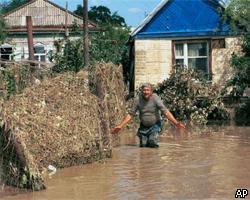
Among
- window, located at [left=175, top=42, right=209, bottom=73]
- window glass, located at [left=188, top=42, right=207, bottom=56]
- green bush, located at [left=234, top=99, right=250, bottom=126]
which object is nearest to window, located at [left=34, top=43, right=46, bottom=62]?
window, located at [left=175, top=42, right=209, bottom=73]

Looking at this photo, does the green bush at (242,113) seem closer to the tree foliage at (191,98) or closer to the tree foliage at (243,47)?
the tree foliage at (191,98)

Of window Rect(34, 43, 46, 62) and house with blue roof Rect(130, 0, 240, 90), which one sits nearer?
house with blue roof Rect(130, 0, 240, 90)

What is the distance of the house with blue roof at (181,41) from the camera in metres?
24.8

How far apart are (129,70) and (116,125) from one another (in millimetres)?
15526

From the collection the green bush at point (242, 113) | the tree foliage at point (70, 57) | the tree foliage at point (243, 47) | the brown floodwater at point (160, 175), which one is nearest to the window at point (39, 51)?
the tree foliage at point (70, 57)

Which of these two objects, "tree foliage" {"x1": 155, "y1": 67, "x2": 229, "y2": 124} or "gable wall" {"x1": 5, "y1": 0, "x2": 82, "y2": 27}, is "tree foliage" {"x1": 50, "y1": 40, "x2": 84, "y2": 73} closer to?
"tree foliage" {"x1": 155, "y1": 67, "x2": 229, "y2": 124}

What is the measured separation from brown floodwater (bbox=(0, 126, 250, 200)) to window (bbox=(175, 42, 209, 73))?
382 inches

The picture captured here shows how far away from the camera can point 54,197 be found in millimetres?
9141

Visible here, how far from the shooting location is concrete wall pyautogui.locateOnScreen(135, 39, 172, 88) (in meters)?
25.1

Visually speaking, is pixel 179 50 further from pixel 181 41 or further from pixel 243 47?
pixel 243 47

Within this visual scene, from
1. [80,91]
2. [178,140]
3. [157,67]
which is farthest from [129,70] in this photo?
[80,91]

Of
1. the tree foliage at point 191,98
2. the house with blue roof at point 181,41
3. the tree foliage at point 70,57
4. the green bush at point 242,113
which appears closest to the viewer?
the tree foliage at point 191,98

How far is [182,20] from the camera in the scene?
25.1 metres

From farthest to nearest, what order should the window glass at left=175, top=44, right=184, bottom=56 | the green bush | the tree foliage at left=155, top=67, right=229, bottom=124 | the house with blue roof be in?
the window glass at left=175, top=44, right=184, bottom=56
the house with blue roof
the green bush
the tree foliage at left=155, top=67, right=229, bottom=124
